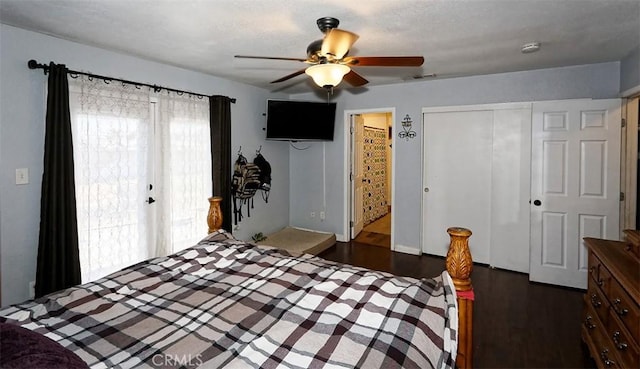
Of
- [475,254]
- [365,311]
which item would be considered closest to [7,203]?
[365,311]

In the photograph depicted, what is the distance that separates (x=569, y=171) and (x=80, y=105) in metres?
4.68

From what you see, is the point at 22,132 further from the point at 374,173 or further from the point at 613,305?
the point at 374,173

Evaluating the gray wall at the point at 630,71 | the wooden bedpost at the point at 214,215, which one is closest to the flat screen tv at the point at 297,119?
the wooden bedpost at the point at 214,215

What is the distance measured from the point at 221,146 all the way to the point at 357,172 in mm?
2250

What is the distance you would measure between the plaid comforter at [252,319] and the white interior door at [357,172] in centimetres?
321

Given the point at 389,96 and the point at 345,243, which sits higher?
the point at 389,96

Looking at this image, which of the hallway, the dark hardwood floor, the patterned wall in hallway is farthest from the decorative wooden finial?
the patterned wall in hallway

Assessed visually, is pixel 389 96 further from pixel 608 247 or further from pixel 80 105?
pixel 80 105

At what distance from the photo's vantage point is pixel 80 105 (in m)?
2.71

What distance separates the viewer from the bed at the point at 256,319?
119 cm

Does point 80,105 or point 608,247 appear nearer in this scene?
point 608,247

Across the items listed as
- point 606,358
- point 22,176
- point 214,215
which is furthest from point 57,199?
point 606,358

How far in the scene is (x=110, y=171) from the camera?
2.95 m

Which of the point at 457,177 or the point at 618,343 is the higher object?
the point at 457,177
